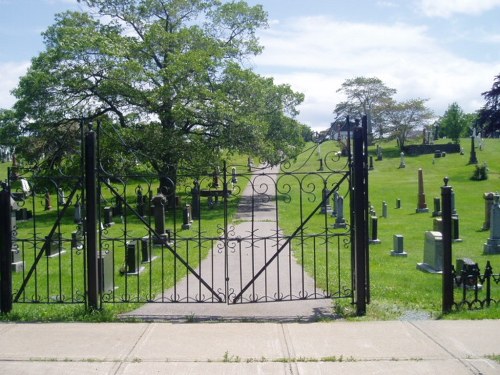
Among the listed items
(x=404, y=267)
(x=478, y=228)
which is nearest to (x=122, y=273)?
(x=404, y=267)

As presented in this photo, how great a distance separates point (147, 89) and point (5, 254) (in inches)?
831

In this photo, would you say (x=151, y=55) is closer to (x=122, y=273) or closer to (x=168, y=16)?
(x=168, y=16)

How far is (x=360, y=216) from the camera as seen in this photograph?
25.6 ft

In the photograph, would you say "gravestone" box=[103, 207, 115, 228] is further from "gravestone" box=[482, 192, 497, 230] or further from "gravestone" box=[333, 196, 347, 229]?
"gravestone" box=[482, 192, 497, 230]

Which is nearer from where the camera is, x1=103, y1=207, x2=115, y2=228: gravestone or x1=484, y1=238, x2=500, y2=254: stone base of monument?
x1=484, y1=238, x2=500, y2=254: stone base of monument

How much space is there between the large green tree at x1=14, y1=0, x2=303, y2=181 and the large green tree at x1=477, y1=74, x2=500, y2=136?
33.6 metres

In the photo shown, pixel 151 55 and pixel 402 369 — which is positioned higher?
pixel 151 55

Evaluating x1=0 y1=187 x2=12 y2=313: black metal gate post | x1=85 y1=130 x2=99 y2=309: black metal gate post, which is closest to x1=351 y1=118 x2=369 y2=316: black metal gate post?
x1=85 y1=130 x2=99 y2=309: black metal gate post

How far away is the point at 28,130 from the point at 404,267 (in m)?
21.4

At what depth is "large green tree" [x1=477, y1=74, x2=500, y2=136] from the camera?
5653 centimetres

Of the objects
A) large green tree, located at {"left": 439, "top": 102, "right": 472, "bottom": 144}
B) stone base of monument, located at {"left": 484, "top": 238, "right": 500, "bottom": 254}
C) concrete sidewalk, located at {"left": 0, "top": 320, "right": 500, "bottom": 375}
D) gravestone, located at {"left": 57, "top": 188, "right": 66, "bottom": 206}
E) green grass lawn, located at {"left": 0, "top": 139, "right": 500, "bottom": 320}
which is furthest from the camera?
large green tree, located at {"left": 439, "top": 102, "right": 472, "bottom": 144}

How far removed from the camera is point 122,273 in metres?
12.6

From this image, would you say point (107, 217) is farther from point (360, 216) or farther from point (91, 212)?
point (360, 216)

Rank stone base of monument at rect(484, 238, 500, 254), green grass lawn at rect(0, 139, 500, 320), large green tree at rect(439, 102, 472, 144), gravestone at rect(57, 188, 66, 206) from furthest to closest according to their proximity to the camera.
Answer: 1. large green tree at rect(439, 102, 472, 144)
2. stone base of monument at rect(484, 238, 500, 254)
3. gravestone at rect(57, 188, 66, 206)
4. green grass lawn at rect(0, 139, 500, 320)
